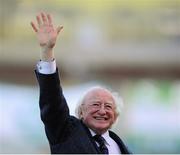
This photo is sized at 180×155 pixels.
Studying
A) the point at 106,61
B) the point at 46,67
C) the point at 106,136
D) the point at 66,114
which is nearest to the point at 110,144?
the point at 106,136

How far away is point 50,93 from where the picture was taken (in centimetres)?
94

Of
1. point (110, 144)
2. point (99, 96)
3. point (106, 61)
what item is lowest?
point (110, 144)

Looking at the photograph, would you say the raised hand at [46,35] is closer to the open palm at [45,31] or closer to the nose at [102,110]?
the open palm at [45,31]

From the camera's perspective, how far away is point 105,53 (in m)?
2.24

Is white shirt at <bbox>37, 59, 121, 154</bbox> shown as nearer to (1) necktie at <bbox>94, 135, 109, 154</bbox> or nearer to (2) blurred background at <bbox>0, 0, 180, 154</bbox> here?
(1) necktie at <bbox>94, 135, 109, 154</bbox>

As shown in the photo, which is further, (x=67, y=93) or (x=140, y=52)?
(x=140, y=52)

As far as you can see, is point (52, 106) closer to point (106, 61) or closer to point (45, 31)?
point (45, 31)

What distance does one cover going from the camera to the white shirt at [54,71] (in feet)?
3.07

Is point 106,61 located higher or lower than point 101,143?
higher

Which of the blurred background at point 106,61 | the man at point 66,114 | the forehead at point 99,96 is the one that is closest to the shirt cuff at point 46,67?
the man at point 66,114

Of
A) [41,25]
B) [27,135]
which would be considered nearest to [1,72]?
[27,135]

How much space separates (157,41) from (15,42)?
700mm

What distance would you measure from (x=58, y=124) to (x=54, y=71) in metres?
0.11

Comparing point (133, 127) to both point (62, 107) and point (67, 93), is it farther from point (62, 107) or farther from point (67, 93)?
point (62, 107)
